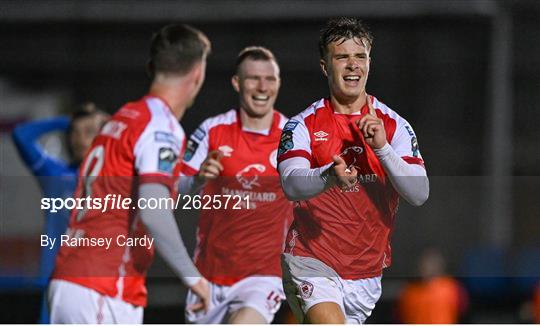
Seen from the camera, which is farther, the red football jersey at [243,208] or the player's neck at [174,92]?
the red football jersey at [243,208]

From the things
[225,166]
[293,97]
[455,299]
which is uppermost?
[293,97]

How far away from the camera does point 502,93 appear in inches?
239

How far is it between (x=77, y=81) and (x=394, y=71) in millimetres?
1763

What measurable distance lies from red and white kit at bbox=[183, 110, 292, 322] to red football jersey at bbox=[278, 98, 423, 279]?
0.53m

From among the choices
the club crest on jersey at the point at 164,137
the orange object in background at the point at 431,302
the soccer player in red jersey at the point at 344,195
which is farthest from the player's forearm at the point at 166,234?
the orange object in background at the point at 431,302

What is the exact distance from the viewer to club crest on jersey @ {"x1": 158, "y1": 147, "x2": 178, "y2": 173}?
4938mm

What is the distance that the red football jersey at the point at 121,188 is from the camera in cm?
493

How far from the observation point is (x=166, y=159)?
16.3ft

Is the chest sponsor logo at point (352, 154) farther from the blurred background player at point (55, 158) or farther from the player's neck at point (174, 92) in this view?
the blurred background player at point (55, 158)

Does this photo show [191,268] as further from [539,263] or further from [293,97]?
[539,263]

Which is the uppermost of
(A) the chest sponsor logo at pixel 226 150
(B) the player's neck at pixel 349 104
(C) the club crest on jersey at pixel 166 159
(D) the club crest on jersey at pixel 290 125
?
(B) the player's neck at pixel 349 104

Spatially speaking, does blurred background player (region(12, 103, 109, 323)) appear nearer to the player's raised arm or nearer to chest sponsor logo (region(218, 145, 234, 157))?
chest sponsor logo (region(218, 145, 234, 157))

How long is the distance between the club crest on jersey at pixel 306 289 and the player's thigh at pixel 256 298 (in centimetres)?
65

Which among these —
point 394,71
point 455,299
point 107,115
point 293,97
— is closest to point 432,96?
point 394,71
